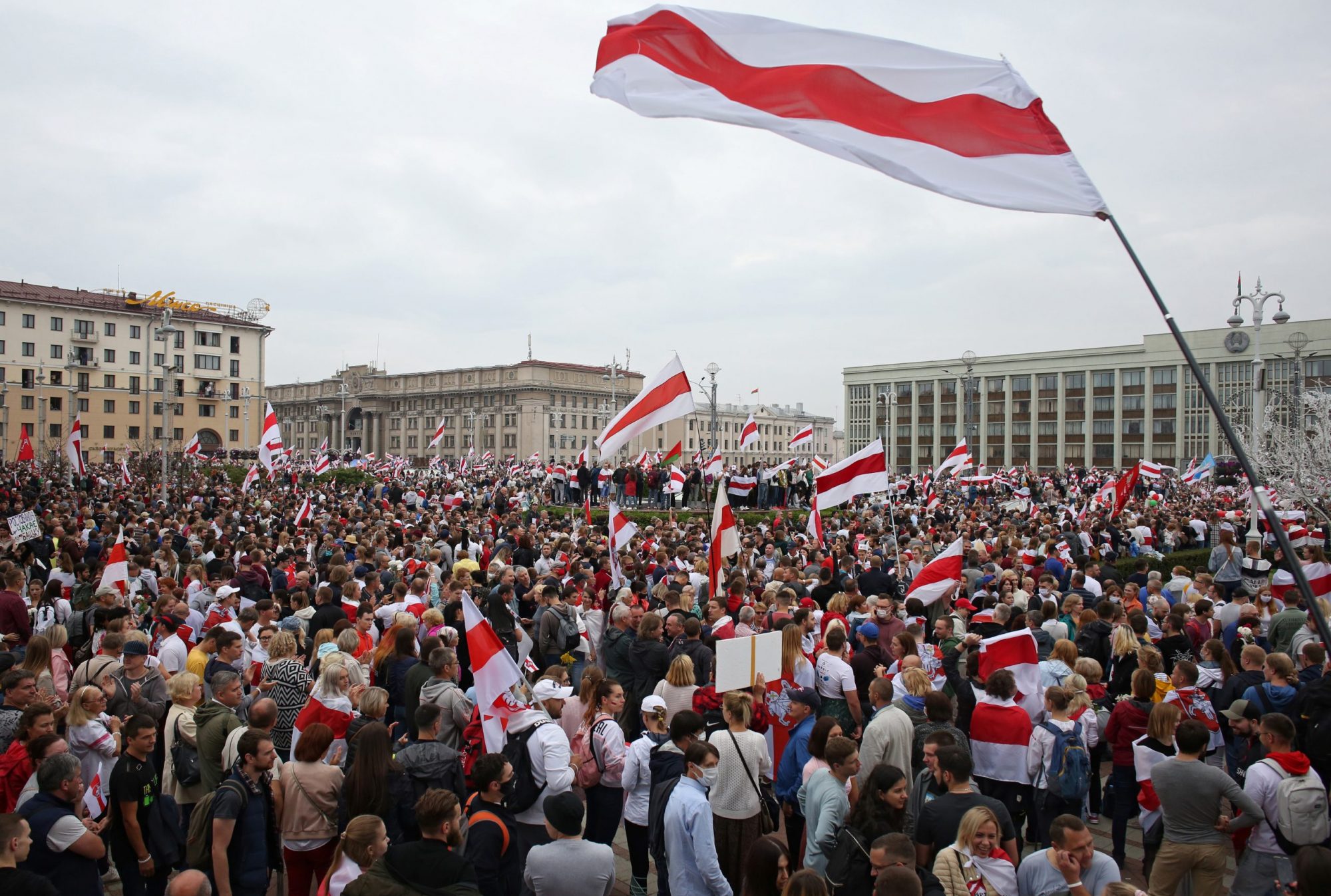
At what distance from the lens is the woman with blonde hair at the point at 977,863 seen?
182 inches

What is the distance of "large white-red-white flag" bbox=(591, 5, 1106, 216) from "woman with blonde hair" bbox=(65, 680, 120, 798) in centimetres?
523

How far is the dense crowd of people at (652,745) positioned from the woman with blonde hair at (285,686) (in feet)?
0.09

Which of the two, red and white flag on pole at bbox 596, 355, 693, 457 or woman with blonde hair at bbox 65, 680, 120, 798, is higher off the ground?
red and white flag on pole at bbox 596, 355, 693, 457

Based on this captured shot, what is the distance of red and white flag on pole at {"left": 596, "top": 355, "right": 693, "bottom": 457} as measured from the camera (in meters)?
12.3

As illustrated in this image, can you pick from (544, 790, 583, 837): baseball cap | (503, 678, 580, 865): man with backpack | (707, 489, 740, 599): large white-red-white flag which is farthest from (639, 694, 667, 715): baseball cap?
(707, 489, 740, 599): large white-red-white flag

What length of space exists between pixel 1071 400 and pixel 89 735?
299 feet

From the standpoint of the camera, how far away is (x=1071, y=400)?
86250 millimetres

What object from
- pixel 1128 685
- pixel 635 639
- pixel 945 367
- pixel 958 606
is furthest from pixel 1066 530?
pixel 945 367

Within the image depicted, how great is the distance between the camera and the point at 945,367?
93.3 meters

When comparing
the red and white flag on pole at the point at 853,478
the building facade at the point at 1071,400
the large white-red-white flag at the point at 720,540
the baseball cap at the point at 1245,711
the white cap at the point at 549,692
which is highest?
the building facade at the point at 1071,400

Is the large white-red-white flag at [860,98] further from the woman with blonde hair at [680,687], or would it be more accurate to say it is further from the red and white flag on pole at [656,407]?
the red and white flag on pole at [656,407]

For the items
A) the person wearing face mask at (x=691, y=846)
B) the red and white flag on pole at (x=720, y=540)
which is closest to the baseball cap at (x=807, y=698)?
the person wearing face mask at (x=691, y=846)

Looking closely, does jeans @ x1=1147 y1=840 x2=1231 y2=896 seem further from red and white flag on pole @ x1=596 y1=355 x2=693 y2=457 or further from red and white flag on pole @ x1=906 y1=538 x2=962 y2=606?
red and white flag on pole @ x1=596 y1=355 x2=693 y2=457

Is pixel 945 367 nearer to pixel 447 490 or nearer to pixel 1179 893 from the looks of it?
pixel 447 490
